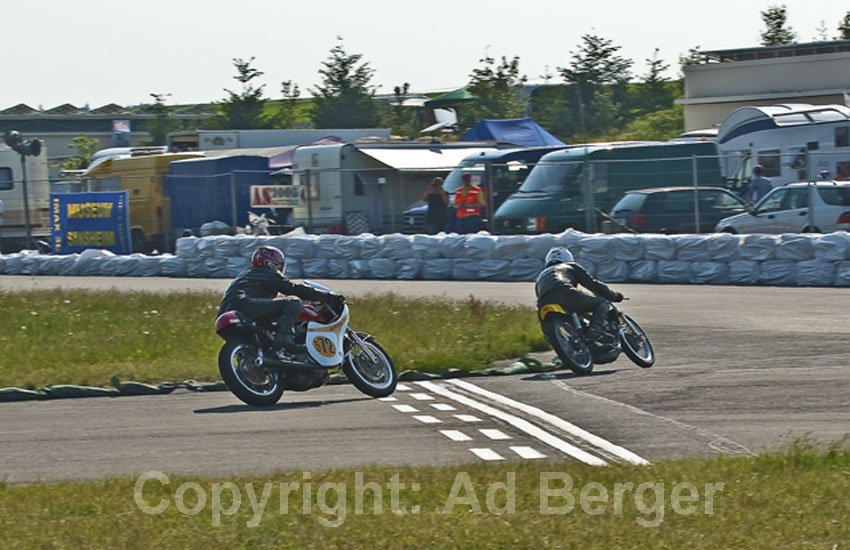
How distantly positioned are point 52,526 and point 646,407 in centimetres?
553

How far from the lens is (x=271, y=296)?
11414mm

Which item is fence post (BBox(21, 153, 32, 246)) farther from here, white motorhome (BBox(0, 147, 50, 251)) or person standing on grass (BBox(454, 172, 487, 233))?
person standing on grass (BBox(454, 172, 487, 233))

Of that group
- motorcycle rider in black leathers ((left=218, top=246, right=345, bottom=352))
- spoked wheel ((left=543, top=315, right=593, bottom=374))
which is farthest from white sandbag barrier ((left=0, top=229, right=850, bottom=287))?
motorcycle rider in black leathers ((left=218, top=246, right=345, bottom=352))

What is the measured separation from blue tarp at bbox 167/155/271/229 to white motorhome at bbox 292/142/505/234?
1.83m

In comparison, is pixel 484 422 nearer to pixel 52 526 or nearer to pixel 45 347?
pixel 52 526

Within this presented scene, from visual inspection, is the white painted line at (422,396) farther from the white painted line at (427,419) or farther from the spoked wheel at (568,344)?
the spoked wheel at (568,344)

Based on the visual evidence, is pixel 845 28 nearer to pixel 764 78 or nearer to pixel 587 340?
pixel 764 78

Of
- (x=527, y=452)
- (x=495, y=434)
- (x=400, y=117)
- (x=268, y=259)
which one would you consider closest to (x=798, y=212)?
(x=268, y=259)

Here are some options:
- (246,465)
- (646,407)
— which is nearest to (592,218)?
(646,407)

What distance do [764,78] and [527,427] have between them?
5102 cm

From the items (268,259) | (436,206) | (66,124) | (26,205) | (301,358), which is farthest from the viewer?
(66,124)

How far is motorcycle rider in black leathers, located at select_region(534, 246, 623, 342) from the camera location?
508 inches

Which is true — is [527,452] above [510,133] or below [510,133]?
below

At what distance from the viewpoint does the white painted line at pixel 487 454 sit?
825cm
